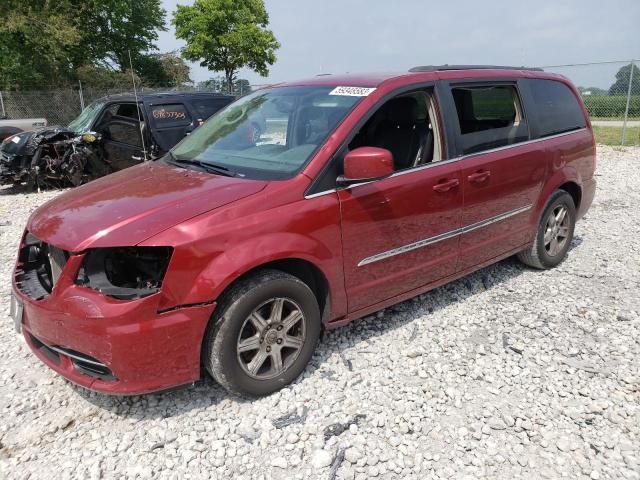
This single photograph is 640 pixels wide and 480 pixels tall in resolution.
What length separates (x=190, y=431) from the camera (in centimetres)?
274

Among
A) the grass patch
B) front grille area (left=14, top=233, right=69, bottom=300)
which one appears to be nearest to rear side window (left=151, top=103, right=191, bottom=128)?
front grille area (left=14, top=233, right=69, bottom=300)

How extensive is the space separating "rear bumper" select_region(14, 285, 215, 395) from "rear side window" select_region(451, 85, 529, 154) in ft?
7.85

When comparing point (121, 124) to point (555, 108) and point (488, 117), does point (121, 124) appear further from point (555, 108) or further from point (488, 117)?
point (555, 108)

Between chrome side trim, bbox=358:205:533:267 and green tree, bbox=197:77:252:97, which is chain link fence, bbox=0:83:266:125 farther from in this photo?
chrome side trim, bbox=358:205:533:267

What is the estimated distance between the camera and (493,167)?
389 centimetres

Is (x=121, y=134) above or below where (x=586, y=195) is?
above

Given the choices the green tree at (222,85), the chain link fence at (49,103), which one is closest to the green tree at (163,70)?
the green tree at (222,85)

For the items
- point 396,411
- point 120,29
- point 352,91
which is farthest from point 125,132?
point 120,29

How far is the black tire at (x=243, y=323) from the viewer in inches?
105

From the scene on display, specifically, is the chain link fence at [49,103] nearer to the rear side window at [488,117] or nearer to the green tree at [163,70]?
the green tree at [163,70]

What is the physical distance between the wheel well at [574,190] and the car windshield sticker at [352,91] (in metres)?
2.47

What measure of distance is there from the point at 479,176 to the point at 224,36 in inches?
1296

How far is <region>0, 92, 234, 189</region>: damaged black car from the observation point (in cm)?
838

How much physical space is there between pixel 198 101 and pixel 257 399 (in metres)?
6.94
